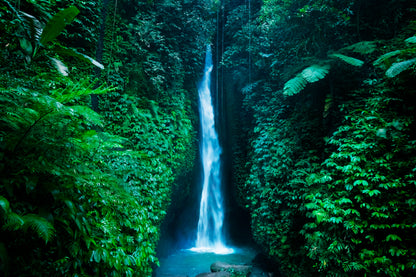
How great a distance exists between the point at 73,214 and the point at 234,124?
9170mm

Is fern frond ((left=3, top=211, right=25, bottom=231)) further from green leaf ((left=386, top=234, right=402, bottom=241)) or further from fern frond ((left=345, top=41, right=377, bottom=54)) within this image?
fern frond ((left=345, top=41, right=377, bottom=54))

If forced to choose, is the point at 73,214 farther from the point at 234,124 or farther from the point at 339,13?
the point at 234,124

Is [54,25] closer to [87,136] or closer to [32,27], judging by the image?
[32,27]

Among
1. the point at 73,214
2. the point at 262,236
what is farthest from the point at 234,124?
the point at 73,214

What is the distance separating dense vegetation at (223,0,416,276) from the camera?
4.32 meters

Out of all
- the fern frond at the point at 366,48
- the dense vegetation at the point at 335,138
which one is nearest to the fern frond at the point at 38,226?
the dense vegetation at the point at 335,138

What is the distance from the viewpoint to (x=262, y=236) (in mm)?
6895

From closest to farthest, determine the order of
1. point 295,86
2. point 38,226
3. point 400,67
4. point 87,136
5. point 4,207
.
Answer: point 4,207, point 38,226, point 87,136, point 400,67, point 295,86

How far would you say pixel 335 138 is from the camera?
18.7 ft

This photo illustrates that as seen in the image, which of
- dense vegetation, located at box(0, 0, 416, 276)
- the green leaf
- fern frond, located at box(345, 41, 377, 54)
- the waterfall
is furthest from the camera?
the waterfall

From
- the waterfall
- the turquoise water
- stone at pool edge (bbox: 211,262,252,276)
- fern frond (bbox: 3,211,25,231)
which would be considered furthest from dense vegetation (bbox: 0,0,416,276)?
the turquoise water

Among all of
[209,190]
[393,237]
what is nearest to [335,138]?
[393,237]

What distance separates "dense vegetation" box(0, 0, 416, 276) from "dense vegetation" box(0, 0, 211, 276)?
18 millimetres

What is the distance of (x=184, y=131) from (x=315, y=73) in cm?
433
